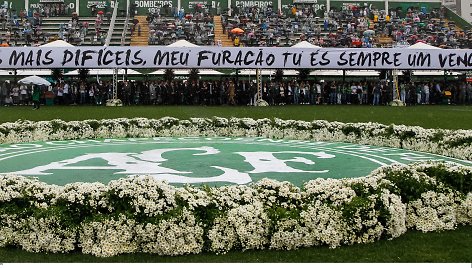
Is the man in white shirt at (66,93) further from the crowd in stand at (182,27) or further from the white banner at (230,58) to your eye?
the crowd in stand at (182,27)

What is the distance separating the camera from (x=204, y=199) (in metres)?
6.03

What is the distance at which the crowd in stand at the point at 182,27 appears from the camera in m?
44.9

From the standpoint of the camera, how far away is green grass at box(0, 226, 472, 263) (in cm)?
547

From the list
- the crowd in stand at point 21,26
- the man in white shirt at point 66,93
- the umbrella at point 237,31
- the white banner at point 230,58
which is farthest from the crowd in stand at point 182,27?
the white banner at point 230,58

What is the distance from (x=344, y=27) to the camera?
49.0 meters

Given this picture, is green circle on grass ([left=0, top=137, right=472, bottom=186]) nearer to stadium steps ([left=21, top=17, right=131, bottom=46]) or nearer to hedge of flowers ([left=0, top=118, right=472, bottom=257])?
hedge of flowers ([left=0, top=118, right=472, bottom=257])

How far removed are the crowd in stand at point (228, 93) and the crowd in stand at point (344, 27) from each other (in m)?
9.90

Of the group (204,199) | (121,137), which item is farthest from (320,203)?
(121,137)

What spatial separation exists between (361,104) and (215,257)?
93.7ft

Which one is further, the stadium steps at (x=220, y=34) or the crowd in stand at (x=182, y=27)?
the stadium steps at (x=220, y=34)

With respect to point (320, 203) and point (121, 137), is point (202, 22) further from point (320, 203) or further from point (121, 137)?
point (320, 203)

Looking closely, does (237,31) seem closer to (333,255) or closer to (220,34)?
(220,34)

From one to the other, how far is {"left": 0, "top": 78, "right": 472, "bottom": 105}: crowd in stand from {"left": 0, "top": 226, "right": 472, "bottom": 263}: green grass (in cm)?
2597

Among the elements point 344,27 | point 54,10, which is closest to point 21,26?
point 54,10
